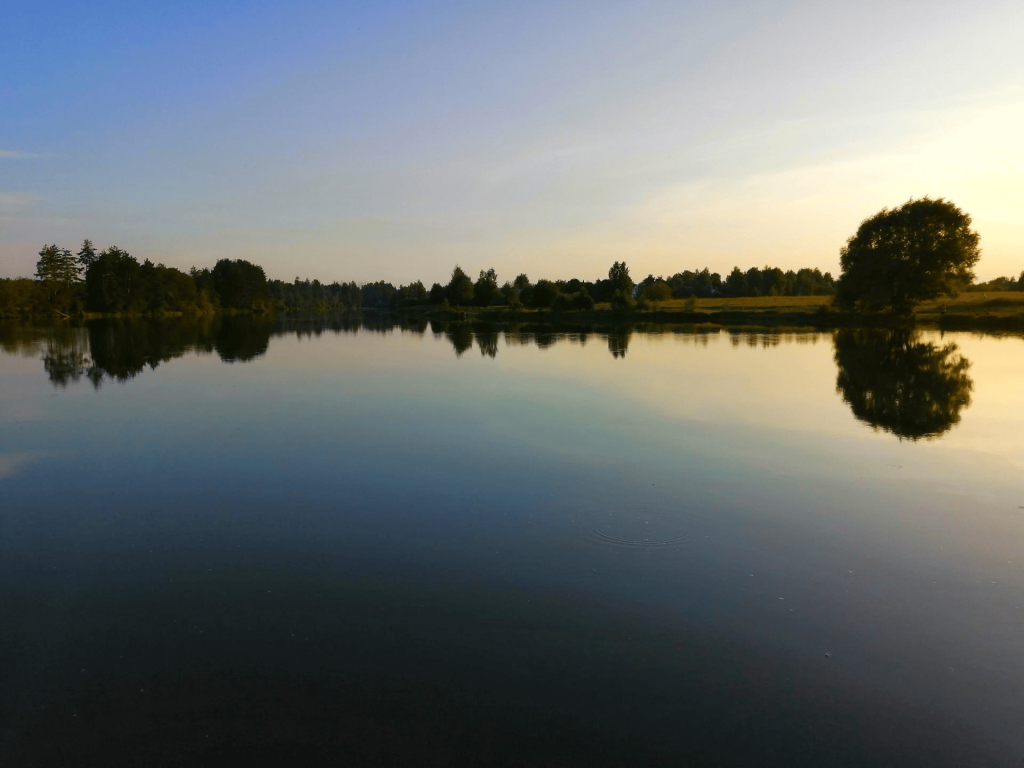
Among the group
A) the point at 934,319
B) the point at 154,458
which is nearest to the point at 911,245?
the point at 934,319

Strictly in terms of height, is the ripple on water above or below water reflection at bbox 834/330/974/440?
below

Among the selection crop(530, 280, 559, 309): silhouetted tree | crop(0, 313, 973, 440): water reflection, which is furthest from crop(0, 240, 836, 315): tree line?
crop(0, 313, 973, 440): water reflection

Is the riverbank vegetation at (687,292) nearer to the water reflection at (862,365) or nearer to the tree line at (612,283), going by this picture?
the tree line at (612,283)

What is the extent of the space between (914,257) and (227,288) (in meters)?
144

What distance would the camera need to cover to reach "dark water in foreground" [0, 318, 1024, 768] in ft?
15.5

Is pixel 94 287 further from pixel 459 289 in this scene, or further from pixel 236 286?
pixel 459 289

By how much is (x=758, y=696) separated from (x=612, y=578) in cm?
229

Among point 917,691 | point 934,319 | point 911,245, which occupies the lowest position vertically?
point 917,691

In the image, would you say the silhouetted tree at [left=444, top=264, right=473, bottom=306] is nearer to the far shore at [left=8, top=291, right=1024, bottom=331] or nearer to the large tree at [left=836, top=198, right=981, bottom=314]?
the far shore at [left=8, top=291, right=1024, bottom=331]

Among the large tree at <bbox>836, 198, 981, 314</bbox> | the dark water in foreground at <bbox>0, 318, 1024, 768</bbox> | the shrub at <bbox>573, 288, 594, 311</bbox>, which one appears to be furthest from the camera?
the shrub at <bbox>573, 288, 594, 311</bbox>

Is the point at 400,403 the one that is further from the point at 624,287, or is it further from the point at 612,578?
the point at 624,287

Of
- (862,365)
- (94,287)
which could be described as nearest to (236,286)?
(94,287)

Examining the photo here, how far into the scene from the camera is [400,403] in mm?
19281

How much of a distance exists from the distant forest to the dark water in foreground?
72336 mm
